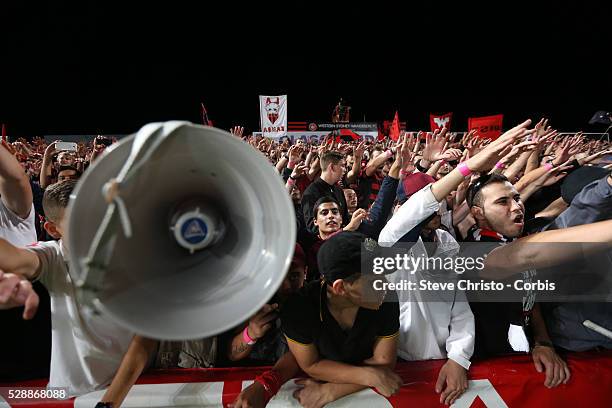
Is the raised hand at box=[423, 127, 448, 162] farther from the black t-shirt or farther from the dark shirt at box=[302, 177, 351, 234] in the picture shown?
the black t-shirt

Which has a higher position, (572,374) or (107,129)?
(572,374)

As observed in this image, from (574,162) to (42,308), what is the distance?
15.0ft

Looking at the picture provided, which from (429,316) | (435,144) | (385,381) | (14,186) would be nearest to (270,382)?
(385,381)

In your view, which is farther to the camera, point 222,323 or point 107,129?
point 107,129

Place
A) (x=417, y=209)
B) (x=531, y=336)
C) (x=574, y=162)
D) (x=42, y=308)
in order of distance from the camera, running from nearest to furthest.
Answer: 1. (x=42, y=308)
2. (x=417, y=209)
3. (x=531, y=336)
4. (x=574, y=162)

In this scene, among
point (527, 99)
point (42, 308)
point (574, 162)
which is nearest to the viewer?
point (42, 308)

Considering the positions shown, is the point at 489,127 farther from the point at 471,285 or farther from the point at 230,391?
the point at 230,391

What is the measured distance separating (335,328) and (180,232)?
1079mm

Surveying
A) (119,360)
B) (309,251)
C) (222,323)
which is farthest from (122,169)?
(309,251)

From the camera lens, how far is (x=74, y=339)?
164 centimetres

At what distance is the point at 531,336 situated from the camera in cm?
213

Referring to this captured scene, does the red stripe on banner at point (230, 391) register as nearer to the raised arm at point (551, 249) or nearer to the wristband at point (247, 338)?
the wristband at point (247, 338)

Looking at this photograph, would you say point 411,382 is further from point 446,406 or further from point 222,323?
point 222,323

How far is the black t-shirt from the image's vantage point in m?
Result: 1.79
